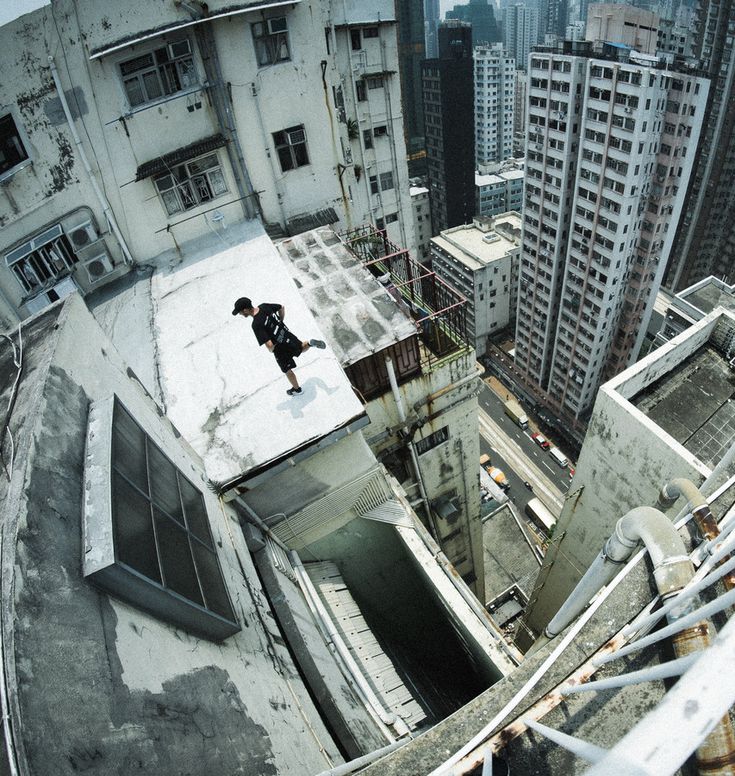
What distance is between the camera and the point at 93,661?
3.88 meters

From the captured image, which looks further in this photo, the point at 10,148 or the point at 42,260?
the point at 42,260

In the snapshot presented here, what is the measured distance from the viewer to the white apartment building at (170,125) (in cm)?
1155

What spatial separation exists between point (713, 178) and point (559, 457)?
40239mm

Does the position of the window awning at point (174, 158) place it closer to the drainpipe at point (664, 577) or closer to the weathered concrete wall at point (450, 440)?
the weathered concrete wall at point (450, 440)

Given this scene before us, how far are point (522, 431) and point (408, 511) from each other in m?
49.7

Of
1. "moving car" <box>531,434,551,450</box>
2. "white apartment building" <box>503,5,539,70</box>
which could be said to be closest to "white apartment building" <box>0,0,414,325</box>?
"moving car" <box>531,434,551,450</box>

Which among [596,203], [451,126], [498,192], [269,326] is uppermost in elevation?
[269,326]

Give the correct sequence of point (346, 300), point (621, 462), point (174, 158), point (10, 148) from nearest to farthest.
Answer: point (10, 148) < point (346, 300) < point (174, 158) < point (621, 462)

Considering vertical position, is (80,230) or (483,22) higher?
(80,230)

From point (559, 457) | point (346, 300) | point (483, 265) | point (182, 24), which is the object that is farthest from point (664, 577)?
point (483, 265)

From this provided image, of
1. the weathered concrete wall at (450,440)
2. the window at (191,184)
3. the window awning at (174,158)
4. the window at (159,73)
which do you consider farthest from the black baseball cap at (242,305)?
the window at (159,73)

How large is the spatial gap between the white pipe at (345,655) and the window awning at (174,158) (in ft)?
36.3

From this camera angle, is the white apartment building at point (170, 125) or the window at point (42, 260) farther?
the window at point (42, 260)

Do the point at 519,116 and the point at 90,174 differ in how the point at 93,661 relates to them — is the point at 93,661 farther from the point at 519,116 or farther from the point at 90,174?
the point at 519,116
